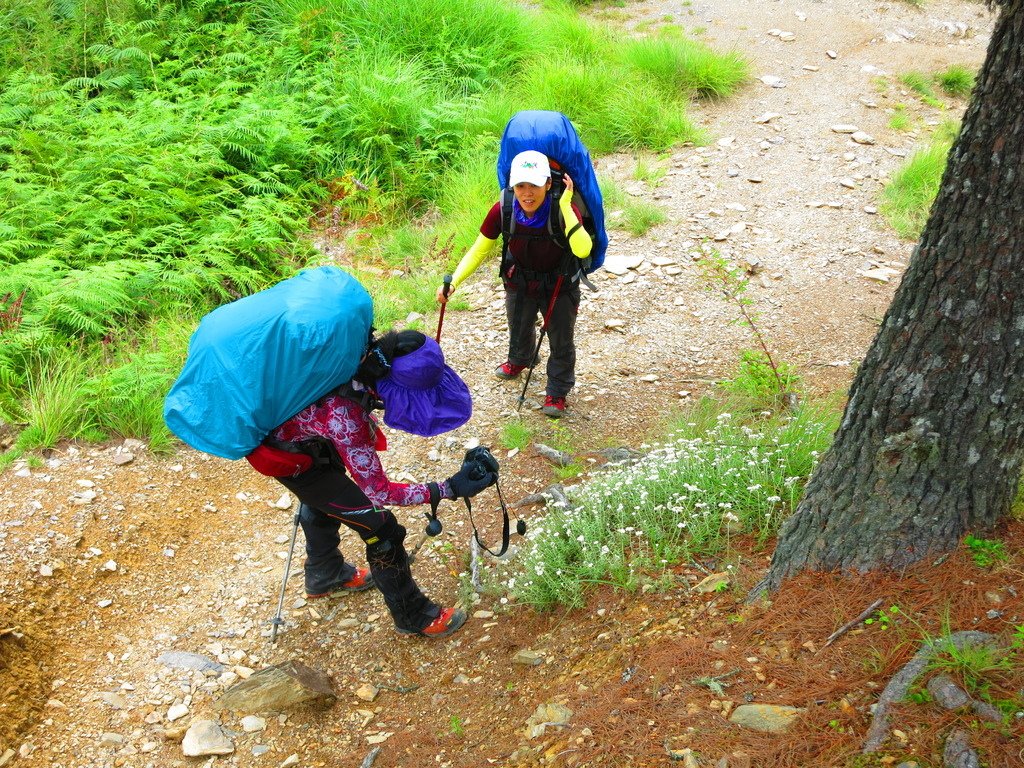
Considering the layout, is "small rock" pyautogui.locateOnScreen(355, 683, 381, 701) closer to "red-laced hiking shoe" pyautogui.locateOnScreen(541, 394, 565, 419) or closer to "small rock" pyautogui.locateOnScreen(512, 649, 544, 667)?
"small rock" pyautogui.locateOnScreen(512, 649, 544, 667)

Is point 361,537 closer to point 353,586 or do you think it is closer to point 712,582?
point 353,586

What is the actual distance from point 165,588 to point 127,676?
689mm

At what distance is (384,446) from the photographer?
3695mm

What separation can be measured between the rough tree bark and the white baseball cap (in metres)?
2.36

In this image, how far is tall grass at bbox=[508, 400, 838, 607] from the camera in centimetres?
382

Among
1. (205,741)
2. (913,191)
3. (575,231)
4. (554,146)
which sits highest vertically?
(554,146)

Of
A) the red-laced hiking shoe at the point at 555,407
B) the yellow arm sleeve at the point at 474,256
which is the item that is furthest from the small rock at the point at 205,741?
the red-laced hiking shoe at the point at 555,407

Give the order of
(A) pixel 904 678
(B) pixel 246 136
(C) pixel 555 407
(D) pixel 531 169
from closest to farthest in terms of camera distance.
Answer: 1. (A) pixel 904 678
2. (D) pixel 531 169
3. (C) pixel 555 407
4. (B) pixel 246 136

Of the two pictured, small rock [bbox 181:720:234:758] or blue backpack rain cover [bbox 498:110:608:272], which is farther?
blue backpack rain cover [bbox 498:110:608:272]

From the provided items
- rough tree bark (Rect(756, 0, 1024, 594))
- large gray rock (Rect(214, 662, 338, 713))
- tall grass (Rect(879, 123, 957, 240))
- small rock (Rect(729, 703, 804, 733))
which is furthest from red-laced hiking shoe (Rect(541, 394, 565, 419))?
tall grass (Rect(879, 123, 957, 240))

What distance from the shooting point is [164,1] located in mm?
11578

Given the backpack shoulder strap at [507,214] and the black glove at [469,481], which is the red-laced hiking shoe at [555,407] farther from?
the black glove at [469,481]

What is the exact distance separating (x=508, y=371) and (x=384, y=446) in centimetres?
266

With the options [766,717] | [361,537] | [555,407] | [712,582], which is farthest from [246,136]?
[766,717]
